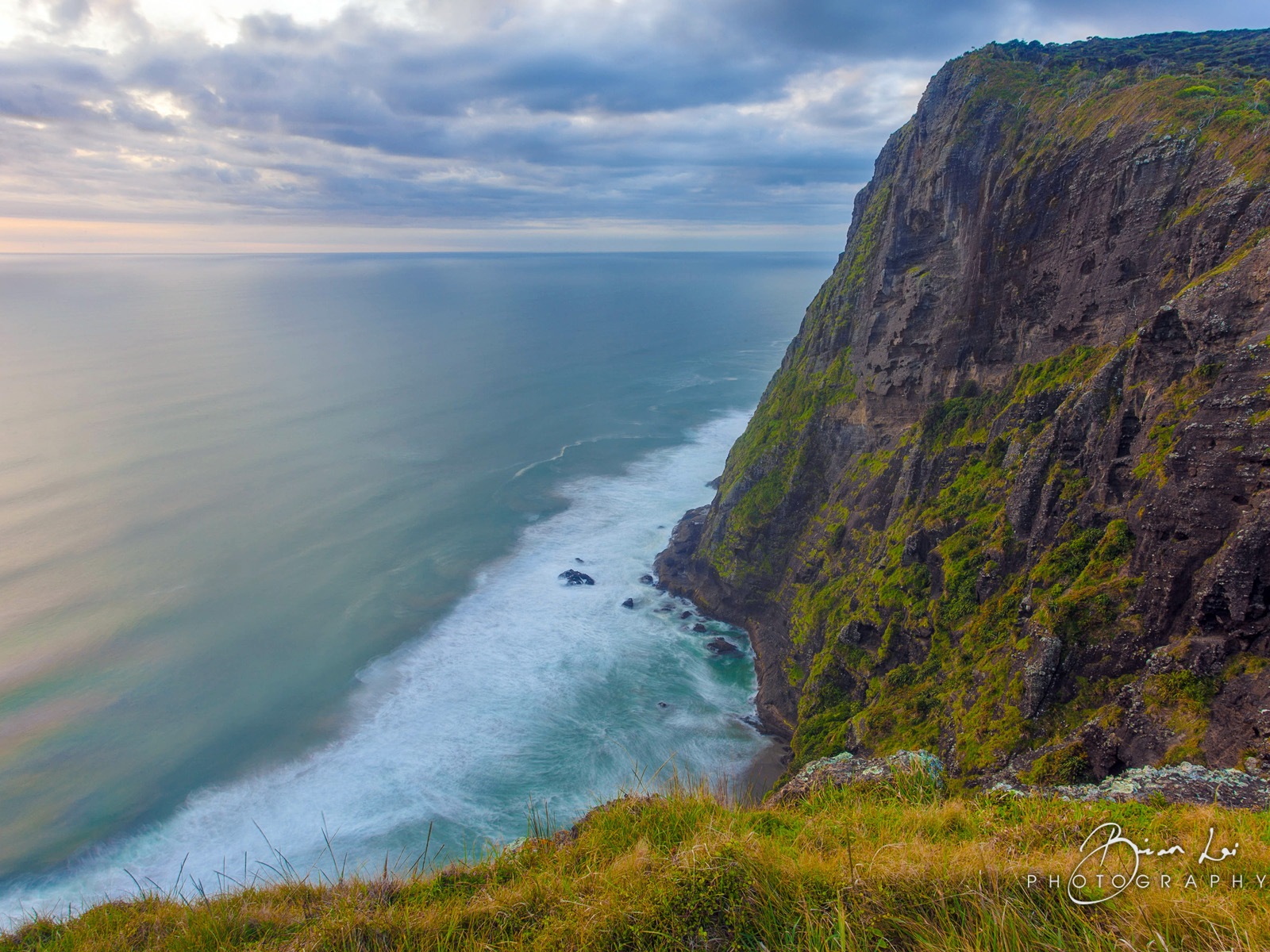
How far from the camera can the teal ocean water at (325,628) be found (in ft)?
104

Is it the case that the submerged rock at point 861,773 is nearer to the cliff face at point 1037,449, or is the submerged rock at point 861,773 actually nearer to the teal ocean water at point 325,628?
the teal ocean water at point 325,628

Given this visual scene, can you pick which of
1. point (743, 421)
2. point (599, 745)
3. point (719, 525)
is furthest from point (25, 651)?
point (743, 421)

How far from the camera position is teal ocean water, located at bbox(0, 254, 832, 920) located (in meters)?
31.7

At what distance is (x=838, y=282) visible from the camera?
49.8 m

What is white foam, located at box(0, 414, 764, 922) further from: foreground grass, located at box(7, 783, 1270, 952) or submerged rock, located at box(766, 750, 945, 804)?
foreground grass, located at box(7, 783, 1270, 952)

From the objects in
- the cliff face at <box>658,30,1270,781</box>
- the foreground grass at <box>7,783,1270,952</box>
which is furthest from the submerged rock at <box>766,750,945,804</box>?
the cliff face at <box>658,30,1270,781</box>

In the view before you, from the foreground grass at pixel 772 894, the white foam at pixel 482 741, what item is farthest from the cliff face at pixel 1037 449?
the foreground grass at pixel 772 894

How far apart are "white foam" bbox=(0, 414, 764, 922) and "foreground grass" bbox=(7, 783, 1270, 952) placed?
672 inches

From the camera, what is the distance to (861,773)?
11.6 meters

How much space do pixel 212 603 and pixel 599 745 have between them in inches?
1234

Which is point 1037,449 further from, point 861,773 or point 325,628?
point 325,628

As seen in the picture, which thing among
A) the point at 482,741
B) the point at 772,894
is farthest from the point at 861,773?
the point at 482,741

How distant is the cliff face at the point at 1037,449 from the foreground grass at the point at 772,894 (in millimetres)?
9486

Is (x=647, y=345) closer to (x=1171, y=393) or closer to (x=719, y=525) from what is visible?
(x=719, y=525)
